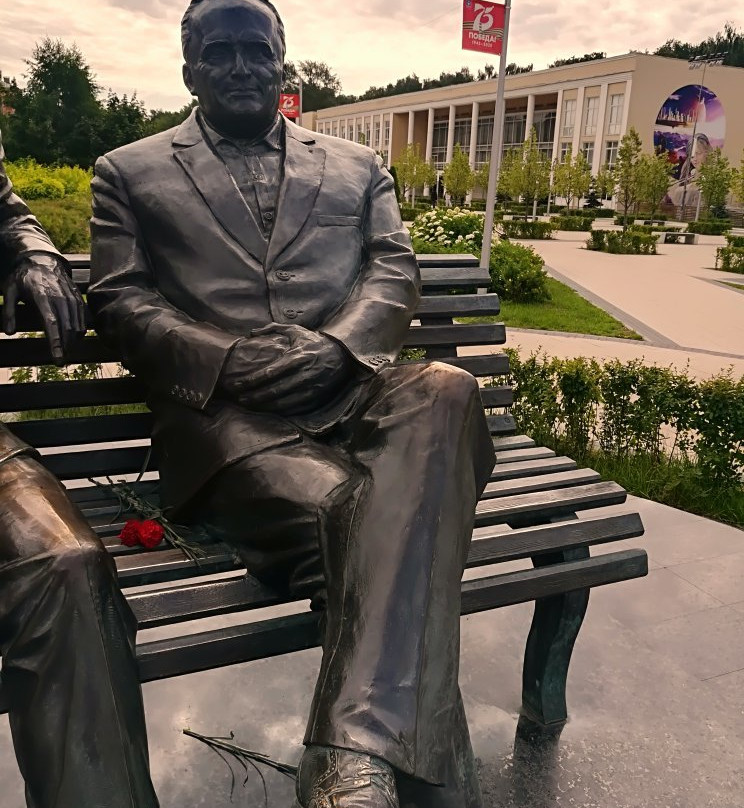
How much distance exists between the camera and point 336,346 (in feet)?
7.85

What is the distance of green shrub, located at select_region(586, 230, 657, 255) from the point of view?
23.0 m

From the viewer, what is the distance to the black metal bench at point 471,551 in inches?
81.0

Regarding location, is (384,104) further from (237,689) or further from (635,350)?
(237,689)

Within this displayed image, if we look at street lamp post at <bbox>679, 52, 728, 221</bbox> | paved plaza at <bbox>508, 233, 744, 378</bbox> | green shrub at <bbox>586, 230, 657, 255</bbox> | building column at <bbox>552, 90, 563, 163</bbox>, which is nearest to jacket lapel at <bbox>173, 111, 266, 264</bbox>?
paved plaza at <bbox>508, 233, 744, 378</bbox>

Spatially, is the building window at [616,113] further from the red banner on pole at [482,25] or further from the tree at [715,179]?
the red banner on pole at [482,25]

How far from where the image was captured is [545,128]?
52.2 m

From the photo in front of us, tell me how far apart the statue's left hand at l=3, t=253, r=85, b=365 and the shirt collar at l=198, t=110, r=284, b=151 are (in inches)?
24.5

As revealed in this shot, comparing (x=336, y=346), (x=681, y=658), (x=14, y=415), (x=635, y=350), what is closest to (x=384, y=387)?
(x=336, y=346)

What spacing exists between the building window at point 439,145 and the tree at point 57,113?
2773 cm

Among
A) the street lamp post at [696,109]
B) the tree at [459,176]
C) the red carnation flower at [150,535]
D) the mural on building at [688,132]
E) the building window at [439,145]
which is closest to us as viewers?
the red carnation flower at [150,535]

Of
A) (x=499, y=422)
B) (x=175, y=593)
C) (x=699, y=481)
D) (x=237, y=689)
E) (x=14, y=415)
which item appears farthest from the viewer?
(x=14, y=415)

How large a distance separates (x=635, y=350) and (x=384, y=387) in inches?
292

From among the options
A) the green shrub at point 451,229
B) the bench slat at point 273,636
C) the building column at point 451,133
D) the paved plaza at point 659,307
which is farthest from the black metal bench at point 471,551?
the building column at point 451,133

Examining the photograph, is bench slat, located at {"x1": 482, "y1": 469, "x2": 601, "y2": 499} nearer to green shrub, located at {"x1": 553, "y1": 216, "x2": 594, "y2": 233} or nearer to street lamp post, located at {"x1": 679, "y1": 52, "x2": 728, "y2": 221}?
green shrub, located at {"x1": 553, "y1": 216, "x2": 594, "y2": 233}
